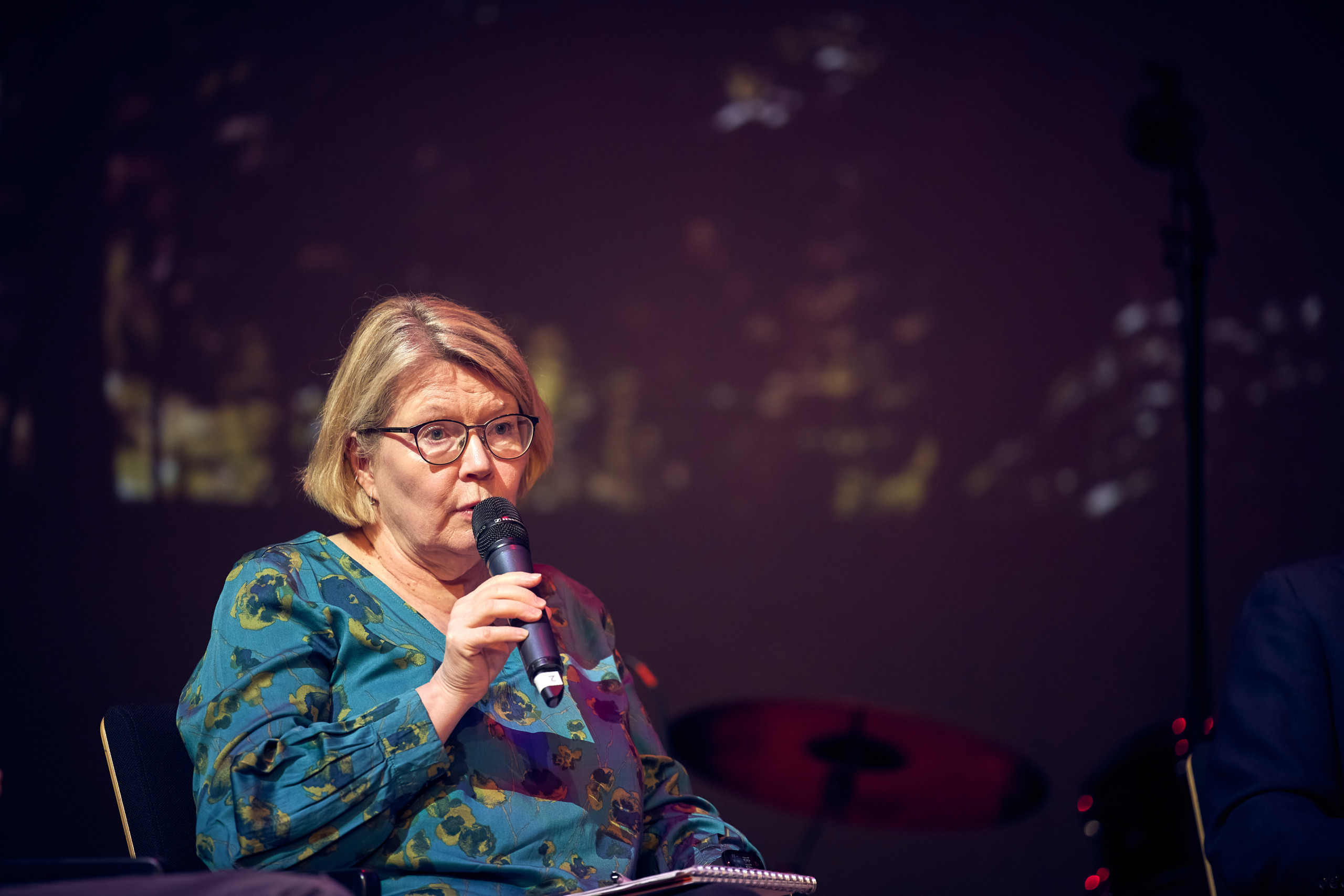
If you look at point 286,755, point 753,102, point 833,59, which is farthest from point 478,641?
point 833,59

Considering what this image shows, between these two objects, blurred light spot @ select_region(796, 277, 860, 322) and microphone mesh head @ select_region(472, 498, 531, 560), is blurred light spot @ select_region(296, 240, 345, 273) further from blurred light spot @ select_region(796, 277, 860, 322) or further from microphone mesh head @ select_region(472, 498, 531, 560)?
microphone mesh head @ select_region(472, 498, 531, 560)

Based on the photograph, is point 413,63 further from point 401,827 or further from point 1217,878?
point 1217,878

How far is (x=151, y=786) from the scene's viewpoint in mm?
1304

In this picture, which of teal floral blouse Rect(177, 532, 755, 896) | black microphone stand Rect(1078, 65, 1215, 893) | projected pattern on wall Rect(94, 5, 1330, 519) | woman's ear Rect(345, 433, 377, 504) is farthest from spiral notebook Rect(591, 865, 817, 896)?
projected pattern on wall Rect(94, 5, 1330, 519)

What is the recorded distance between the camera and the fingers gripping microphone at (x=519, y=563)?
3.63 ft

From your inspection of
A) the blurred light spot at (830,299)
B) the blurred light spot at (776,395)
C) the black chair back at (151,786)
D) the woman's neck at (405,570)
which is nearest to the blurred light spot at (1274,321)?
the blurred light spot at (830,299)

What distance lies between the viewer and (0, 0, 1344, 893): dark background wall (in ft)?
9.64

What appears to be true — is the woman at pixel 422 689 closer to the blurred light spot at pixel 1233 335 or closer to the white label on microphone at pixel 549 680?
the white label on microphone at pixel 549 680

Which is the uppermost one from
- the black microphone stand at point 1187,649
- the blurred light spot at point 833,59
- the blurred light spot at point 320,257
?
the blurred light spot at point 833,59

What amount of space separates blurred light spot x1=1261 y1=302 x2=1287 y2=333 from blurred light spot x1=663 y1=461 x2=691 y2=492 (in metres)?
1.93

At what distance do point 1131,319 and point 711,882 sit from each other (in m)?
2.80

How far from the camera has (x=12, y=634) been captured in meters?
2.56

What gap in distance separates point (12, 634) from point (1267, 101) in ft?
13.1

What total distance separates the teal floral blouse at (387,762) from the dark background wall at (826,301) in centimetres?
157
